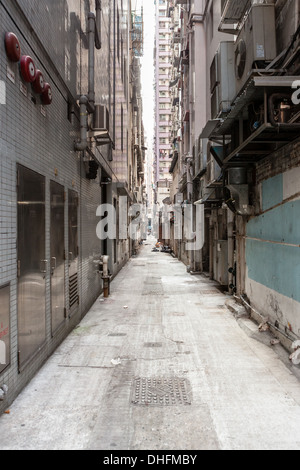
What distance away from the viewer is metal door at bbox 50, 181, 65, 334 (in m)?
5.89

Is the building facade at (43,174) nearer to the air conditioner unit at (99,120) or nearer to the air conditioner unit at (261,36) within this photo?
the air conditioner unit at (99,120)

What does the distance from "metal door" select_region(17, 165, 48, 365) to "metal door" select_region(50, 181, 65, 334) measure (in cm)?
49

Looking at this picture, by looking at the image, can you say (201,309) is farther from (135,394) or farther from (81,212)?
(135,394)

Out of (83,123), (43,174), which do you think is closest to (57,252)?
(43,174)

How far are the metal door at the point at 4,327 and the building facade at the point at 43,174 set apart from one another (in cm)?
1

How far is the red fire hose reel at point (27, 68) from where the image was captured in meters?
3.89

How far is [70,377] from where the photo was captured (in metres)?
4.94

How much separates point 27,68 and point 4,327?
3.08 m

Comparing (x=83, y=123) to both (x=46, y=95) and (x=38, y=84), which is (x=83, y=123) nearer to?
(x=46, y=95)

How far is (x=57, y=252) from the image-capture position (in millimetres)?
6211

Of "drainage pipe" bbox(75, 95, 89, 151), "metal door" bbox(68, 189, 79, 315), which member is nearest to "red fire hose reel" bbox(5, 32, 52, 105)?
"drainage pipe" bbox(75, 95, 89, 151)

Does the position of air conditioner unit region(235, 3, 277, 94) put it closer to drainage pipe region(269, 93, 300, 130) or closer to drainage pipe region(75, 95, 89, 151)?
drainage pipe region(269, 93, 300, 130)

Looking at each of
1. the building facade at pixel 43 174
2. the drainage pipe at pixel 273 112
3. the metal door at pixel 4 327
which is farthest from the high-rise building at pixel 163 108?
the metal door at pixel 4 327
